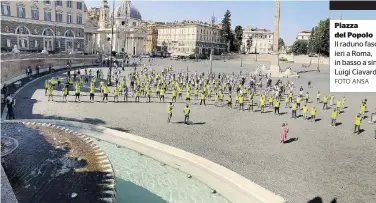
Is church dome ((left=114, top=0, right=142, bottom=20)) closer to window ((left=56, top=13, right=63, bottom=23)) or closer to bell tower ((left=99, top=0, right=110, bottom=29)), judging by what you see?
bell tower ((left=99, top=0, right=110, bottom=29))

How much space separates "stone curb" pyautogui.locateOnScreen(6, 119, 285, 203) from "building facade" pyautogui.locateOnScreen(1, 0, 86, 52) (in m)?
44.0

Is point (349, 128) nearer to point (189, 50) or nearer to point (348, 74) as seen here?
point (348, 74)

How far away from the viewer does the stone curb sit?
9672mm

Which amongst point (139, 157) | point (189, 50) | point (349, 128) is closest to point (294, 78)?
point (349, 128)

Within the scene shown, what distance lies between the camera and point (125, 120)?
18969 mm

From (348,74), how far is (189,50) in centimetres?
9461


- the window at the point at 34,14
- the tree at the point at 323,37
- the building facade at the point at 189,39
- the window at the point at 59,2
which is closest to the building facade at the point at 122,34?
the building facade at the point at 189,39

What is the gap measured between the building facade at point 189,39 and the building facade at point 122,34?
40.3 feet

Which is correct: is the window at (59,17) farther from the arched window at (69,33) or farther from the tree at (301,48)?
the tree at (301,48)

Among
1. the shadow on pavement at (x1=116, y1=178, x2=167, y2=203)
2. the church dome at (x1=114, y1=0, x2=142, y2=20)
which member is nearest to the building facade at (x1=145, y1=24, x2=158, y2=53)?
the church dome at (x1=114, y1=0, x2=142, y2=20)

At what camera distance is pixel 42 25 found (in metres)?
59.7

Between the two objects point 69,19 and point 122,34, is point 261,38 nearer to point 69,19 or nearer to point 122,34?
point 122,34

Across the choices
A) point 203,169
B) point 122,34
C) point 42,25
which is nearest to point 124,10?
point 122,34

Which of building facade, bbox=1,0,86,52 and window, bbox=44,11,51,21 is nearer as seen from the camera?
building facade, bbox=1,0,86,52
